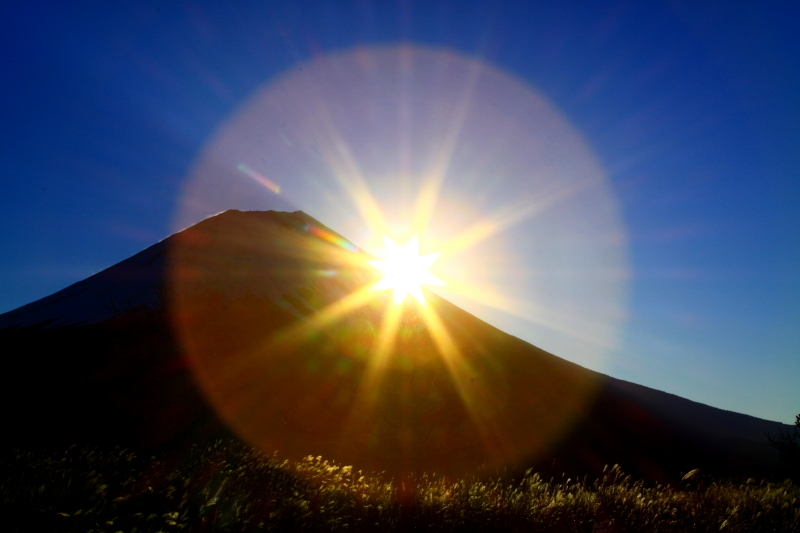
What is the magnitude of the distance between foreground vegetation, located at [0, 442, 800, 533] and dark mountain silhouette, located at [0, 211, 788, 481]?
23.3 ft

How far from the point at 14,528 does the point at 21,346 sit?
20462 mm

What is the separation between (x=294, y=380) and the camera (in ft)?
70.0

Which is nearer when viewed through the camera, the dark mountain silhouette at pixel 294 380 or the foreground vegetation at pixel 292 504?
the foreground vegetation at pixel 292 504

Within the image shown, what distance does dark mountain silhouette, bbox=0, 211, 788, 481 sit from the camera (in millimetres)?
15125

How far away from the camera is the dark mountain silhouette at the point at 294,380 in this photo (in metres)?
15.1

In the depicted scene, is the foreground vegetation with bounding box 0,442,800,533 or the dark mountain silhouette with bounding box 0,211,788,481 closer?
the foreground vegetation with bounding box 0,442,800,533

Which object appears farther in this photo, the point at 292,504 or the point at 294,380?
the point at 294,380

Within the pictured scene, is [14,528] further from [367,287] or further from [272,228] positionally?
[272,228]

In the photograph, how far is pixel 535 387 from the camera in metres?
28.0

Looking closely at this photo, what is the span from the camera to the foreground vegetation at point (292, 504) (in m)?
3.59

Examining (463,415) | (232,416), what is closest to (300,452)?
(232,416)

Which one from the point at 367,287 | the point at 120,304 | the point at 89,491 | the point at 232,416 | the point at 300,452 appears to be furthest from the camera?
the point at 367,287

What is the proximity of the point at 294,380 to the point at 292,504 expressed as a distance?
1767cm

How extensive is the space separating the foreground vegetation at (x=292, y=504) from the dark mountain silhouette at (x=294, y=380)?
7.09 m
